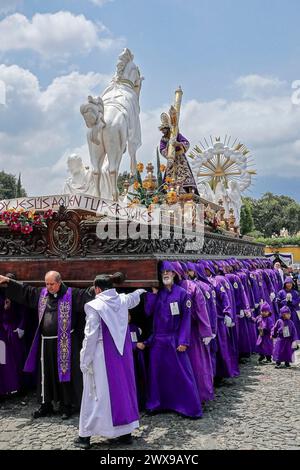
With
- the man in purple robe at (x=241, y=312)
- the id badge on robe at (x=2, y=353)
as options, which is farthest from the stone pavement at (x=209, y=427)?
the man in purple robe at (x=241, y=312)

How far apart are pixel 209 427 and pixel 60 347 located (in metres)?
1.90

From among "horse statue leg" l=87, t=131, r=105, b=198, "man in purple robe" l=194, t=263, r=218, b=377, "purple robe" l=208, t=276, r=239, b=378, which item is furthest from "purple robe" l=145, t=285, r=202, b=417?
"horse statue leg" l=87, t=131, r=105, b=198

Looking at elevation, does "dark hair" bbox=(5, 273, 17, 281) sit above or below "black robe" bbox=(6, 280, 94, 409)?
above

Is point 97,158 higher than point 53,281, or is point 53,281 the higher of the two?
point 97,158

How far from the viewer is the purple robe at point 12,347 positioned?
234 inches

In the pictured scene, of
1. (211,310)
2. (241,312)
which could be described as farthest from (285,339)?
(211,310)

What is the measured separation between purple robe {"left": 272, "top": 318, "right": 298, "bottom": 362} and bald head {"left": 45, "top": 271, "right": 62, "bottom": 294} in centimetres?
430

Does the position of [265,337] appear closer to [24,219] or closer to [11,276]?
[11,276]

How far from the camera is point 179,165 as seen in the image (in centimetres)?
1135

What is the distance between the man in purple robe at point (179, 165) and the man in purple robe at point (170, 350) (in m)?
5.06

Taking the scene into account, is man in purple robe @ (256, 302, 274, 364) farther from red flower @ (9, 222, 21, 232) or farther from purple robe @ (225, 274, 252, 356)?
red flower @ (9, 222, 21, 232)

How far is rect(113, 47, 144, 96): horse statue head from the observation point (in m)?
10.8
